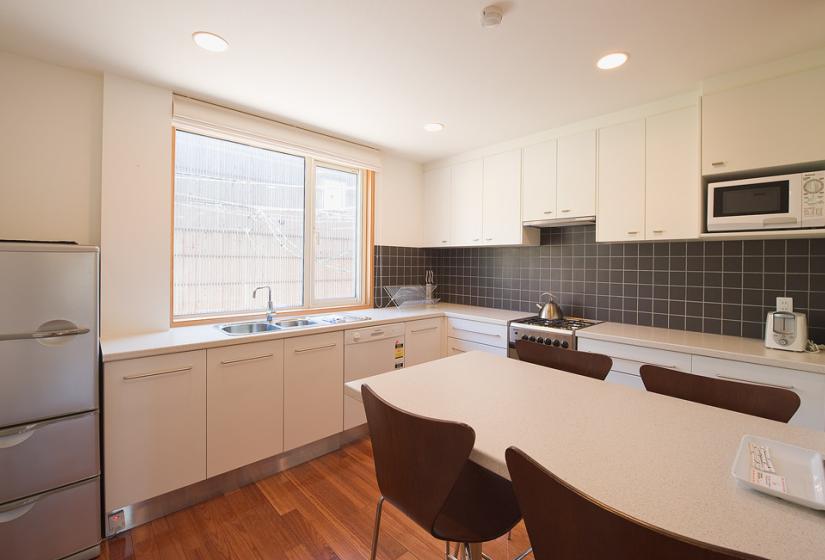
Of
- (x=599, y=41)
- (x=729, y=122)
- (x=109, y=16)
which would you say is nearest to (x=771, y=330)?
(x=729, y=122)

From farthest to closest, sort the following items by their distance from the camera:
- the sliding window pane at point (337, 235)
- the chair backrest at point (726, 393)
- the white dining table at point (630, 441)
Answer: the sliding window pane at point (337, 235)
the chair backrest at point (726, 393)
the white dining table at point (630, 441)

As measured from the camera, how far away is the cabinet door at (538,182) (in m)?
2.95

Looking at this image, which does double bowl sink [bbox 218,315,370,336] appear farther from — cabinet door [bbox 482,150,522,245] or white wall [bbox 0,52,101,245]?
cabinet door [bbox 482,150,522,245]

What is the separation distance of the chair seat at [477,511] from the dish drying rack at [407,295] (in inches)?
100

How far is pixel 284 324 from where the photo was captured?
9.44 ft

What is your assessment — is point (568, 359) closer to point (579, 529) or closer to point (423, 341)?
point (579, 529)

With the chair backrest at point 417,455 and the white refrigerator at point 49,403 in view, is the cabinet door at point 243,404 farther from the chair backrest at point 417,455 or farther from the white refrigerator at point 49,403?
the chair backrest at point 417,455

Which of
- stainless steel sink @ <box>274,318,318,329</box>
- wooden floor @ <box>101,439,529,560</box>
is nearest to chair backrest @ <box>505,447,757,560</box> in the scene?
wooden floor @ <box>101,439,529,560</box>

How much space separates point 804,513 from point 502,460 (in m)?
0.57

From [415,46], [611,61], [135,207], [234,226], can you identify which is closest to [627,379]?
[611,61]

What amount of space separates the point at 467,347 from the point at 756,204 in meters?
2.16

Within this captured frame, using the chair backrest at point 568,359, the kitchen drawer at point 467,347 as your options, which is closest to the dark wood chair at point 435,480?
the chair backrest at point 568,359

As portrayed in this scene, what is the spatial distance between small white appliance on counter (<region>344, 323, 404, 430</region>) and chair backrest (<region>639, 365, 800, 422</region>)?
1874mm

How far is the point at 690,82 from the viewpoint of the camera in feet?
7.12
